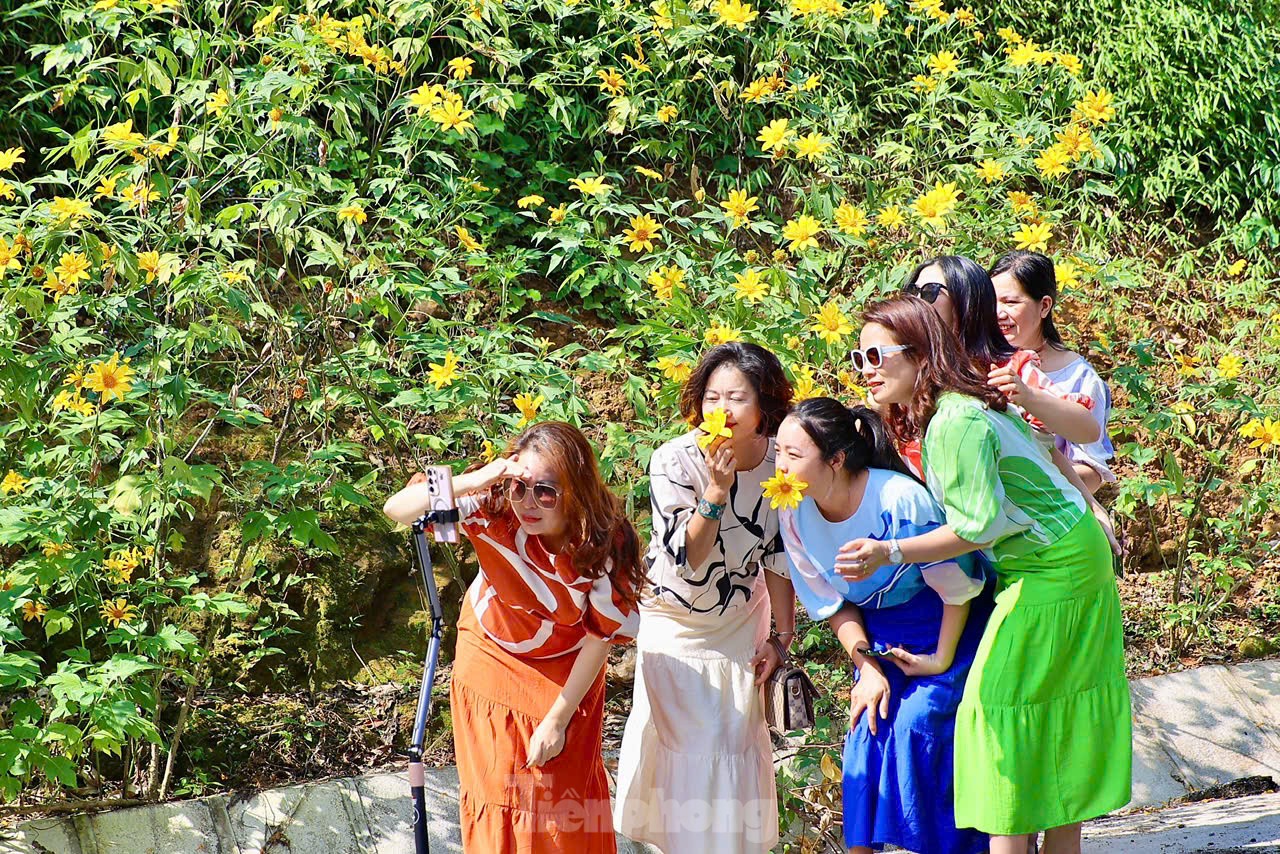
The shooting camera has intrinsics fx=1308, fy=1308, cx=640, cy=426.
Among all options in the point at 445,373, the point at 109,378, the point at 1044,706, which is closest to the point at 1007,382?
the point at 1044,706

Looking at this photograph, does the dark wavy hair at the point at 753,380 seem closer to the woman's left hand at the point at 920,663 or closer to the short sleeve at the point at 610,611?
the short sleeve at the point at 610,611

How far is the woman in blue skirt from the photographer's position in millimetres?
2623

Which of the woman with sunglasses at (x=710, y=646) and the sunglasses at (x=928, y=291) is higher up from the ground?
the sunglasses at (x=928, y=291)

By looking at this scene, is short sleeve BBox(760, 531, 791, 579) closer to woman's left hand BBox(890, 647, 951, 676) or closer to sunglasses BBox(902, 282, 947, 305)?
woman's left hand BBox(890, 647, 951, 676)

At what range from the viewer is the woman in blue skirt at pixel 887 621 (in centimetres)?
262

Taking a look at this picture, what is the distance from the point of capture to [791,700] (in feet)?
9.21

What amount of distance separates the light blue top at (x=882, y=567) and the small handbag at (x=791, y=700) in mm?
178

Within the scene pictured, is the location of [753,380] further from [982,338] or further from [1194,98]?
[1194,98]

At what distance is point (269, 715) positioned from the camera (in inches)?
147

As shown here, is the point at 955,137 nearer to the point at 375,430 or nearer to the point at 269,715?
the point at 375,430

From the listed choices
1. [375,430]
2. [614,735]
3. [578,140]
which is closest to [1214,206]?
[578,140]

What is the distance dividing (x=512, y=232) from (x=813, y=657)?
2.06m

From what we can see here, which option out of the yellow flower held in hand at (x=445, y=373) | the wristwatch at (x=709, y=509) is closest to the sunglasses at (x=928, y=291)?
the wristwatch at (x=709, y=509)

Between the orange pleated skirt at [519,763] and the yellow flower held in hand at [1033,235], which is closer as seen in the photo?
the orange pleated skirt at [519,763]
